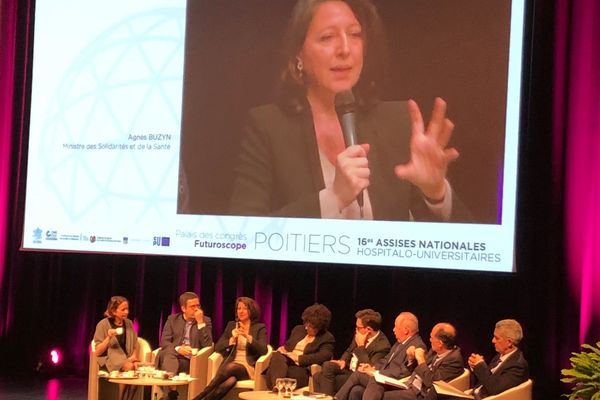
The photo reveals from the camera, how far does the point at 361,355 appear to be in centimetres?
672

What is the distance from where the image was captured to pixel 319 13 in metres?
7.56

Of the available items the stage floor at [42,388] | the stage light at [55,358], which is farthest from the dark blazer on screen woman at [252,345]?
the stage light at [55,358]

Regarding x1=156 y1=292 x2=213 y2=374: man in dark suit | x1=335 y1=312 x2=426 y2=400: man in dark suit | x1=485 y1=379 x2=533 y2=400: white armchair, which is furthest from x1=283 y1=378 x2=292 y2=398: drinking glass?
x1=485 y1=379 x2=533 y2=400: white armchair

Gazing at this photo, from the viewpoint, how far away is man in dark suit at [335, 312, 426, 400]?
645 cm

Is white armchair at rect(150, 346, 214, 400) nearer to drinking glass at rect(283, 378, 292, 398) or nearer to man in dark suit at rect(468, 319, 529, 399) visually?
drinking glass at rect(283, 378, 292, 398)

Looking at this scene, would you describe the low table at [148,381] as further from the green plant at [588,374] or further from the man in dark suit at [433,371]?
the green plant at [588,374]

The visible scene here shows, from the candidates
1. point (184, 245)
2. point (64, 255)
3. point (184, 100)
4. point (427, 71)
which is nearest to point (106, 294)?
point (64, 255)

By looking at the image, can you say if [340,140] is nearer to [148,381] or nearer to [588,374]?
[148,381]

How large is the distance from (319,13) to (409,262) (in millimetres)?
1993

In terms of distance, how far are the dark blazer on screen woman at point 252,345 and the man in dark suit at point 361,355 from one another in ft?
1.68

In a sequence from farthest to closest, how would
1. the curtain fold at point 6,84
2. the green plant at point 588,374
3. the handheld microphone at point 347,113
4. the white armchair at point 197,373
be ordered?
the curtain fold at point 6,84 < the handheld microphone at point 347,113 < the white armchair at point 197,373 < the green plant at point 588,374

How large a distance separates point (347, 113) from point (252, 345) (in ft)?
6.04

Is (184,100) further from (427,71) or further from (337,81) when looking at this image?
(427,71)

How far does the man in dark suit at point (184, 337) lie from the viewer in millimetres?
7227
